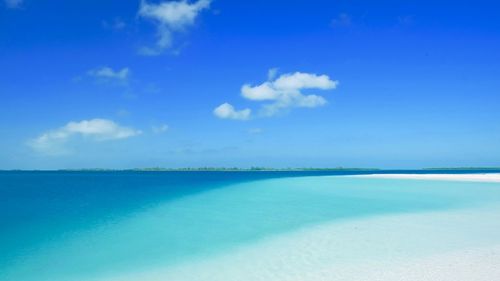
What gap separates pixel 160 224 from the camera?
47.6 ft

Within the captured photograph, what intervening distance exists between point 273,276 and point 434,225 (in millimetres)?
6880

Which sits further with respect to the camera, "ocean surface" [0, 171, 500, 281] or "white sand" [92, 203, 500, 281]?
"ocean surface" [0, 171, 500, 281]

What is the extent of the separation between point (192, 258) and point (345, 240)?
378 cm

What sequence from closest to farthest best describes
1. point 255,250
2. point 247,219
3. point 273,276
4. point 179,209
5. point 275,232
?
point 273,276, point 255,250, point 275,232, point 247,219, point 179,209

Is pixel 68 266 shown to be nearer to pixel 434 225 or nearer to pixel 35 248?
pixel 35 248

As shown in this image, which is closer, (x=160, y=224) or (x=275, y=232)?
(x=275, y=232)

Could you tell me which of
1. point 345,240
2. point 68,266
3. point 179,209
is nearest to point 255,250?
point 345,240

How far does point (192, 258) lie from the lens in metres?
9.00

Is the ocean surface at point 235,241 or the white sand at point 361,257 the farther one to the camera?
the ocean surface at point 235,241

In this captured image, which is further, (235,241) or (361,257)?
(235,241)

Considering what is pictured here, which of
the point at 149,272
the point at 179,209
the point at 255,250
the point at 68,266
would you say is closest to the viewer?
the point at 149,272

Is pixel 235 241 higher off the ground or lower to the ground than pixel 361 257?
lower

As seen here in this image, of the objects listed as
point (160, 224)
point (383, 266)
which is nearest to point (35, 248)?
→ point (160, 224)

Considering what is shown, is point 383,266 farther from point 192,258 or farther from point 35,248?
point 35,248
